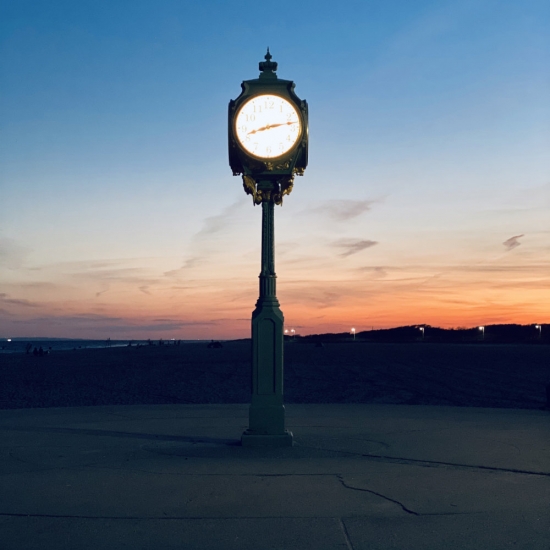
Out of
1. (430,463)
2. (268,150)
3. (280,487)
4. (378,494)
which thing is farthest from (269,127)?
(378,494)

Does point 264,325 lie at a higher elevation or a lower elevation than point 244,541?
higher

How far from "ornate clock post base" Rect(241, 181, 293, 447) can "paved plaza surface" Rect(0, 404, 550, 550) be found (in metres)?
0.25

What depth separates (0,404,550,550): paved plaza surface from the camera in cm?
404

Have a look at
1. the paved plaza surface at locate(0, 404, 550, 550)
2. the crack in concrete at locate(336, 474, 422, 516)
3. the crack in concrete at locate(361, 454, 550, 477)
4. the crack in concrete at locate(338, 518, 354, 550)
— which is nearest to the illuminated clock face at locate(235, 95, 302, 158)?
the paved plaza surface at locate(0, 404, 550, 550)

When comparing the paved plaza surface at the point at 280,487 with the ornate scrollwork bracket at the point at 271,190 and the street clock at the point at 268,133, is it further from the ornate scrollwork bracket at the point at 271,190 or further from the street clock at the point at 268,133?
the street clock at the point at 268,133

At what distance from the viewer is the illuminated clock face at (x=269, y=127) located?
7.75 metres

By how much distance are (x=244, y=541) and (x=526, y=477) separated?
2865 mm

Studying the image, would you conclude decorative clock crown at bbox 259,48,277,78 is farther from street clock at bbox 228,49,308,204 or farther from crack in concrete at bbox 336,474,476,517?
crack in concrete at bbox 336,474,476,517

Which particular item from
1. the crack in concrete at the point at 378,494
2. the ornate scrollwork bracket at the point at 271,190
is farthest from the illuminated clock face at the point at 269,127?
the crack in concrete at the point at 378,494

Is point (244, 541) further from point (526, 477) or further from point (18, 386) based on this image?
point (18, 386)

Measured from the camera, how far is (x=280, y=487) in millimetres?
5230

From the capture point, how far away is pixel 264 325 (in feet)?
24.9

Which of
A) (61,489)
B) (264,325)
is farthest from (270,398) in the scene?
(61,489)

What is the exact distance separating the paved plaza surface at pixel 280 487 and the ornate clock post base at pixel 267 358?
25cm
